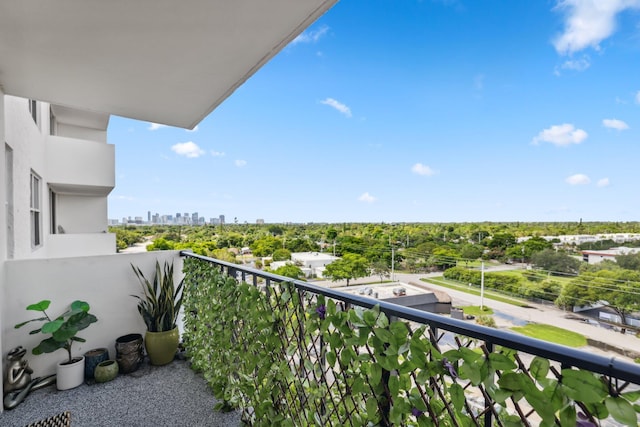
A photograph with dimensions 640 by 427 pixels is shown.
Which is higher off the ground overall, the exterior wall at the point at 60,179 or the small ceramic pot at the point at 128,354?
the exterior wall at the point at 60,179

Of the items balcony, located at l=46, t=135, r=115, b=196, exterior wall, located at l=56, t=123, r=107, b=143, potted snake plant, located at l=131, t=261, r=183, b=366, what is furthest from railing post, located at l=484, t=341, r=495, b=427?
exterior wall, located at l=56, t=123, r=107, b=143

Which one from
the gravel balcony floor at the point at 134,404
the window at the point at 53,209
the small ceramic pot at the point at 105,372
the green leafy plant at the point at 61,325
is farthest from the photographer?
the window at the point at 53,209

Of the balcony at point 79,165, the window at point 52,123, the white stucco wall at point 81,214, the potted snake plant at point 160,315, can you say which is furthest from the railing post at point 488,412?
the white stucco wall at point 81,214

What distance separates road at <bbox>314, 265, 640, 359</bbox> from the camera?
52.8 feet

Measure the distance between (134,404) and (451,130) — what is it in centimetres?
4210

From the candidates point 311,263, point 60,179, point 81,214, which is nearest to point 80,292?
point 60,179

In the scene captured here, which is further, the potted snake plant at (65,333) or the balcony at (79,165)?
the balcony at (79,165)

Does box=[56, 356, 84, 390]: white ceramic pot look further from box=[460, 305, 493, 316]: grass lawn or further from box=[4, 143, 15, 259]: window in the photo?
box=[460, 305, 493, 316]: grass lawn

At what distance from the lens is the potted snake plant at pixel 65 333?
2.62m

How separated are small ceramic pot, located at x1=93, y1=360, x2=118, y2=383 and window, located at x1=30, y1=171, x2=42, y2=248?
205cm

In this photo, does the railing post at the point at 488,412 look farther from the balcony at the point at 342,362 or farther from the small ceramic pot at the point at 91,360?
the small ceramic pot at the point at 91,360

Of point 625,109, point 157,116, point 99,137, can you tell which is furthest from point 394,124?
point 157,116

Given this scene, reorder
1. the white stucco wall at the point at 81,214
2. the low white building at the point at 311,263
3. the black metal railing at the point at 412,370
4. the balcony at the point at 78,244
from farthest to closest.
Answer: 1. the low white building at the point at 311,263
2. the white stucco wall at the point at 81,214
3. the balcony at the point at 78,244
4. the black metal railing at the point at 412,370

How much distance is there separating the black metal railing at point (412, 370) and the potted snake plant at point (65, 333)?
1.95 m
